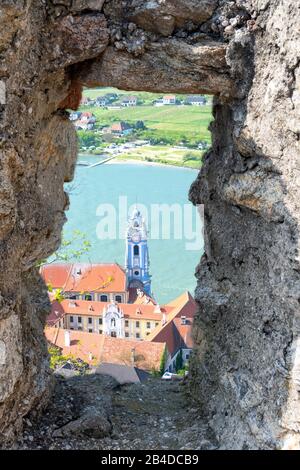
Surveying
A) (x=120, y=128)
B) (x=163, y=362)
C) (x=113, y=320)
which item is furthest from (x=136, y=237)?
(x=163, y=362)

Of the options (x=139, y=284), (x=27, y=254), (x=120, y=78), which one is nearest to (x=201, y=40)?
(x=120, y=78)

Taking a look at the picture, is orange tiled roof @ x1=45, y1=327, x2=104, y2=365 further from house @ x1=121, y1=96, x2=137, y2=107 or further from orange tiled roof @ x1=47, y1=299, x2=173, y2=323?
house @ x1=121, y1=96, x2=137, y2=107

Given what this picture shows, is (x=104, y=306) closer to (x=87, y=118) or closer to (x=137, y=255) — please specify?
(x=137, y=255)

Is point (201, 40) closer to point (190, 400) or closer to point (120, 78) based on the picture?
point (120, 78)

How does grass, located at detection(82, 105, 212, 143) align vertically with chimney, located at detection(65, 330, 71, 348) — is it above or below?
above

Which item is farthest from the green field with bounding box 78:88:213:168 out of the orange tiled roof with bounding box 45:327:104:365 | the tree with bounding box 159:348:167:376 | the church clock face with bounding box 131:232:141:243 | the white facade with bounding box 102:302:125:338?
the tree with bounding box 159:348:167:376

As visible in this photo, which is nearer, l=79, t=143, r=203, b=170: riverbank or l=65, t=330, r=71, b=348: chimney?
l=65, t=330, r=71, b=348: chimney
